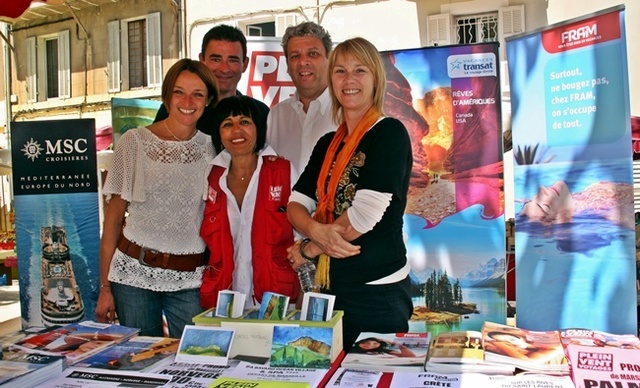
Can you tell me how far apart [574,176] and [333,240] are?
202 cm

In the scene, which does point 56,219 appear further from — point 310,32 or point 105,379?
point 105,379

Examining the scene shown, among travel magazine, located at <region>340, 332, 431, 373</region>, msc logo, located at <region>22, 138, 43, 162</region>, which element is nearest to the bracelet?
travel magazine, located at <region>340, 332, 431, 373</region>

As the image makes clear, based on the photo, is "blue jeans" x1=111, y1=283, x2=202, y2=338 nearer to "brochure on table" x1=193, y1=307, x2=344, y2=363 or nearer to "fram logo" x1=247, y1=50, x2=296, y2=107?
"brochure on table" x1=193, y1=307, x2=344, y2=363

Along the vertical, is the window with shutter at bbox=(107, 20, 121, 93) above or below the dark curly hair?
above

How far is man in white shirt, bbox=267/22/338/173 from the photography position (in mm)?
2572

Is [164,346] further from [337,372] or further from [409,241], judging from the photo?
[409,241]

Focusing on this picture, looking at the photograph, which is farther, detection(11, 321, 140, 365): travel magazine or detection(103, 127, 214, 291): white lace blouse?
detection(103, 127, 214, 291): white lace blouse

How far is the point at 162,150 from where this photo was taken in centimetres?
218

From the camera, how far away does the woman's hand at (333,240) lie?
1736mm

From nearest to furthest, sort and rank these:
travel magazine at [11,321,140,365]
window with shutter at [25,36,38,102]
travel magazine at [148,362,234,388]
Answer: travel magazine at [148,362,234,388] → travel magazine at [11,321,140,365] → window with shutter at [25,36,38,102]

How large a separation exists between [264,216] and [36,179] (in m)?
1.72

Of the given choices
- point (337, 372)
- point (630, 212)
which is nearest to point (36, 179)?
point (337, 372)

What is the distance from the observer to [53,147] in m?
3.08

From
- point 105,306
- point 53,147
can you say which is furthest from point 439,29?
point 105,306
